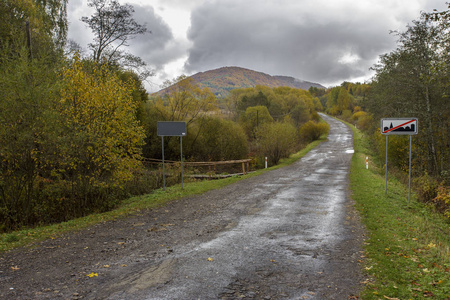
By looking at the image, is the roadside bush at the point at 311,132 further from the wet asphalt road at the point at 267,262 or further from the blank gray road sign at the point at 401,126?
the wet asphalt road at the point at 267,262

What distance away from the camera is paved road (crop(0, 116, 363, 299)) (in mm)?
4832

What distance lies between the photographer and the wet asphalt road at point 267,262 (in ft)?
15.6

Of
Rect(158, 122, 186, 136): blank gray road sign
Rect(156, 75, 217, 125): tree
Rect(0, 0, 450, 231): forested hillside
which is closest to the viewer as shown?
Rect(0, 0, 450, 231): forested hillside

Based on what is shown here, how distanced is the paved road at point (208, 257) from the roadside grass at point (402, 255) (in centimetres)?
32

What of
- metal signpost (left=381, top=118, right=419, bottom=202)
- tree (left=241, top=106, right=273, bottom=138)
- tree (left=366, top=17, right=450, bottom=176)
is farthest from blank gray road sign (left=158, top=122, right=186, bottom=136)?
tree (left=241, top=106, right=273, bottom=138)

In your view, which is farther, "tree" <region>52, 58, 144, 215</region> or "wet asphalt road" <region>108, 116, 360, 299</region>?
"tree" <region>52, 58, 144, 215</region>

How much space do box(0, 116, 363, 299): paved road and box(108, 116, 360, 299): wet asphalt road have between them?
2 centimetres

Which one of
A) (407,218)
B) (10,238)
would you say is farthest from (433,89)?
(10,238)

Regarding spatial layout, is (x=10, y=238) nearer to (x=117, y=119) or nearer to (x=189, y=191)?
(x=117, y=119)

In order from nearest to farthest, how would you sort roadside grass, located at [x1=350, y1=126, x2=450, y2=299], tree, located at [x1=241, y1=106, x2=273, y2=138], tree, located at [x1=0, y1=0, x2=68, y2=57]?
roadside grass, located at [x1=350, y1=126, x2=450, y2=299], tree, located at [x1=0, y1=0, x2=68, y2=57], tree, located at [x1=241, y1=106, x2=273, y2=138]

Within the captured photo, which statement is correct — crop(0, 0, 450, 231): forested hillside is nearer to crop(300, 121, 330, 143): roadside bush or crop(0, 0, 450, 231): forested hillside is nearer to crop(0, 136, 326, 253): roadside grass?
crop(0, 136, 326, 253): roadside grass

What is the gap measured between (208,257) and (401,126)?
9579 mm

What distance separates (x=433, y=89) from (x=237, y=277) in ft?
62.7

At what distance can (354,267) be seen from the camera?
18.6 ft
